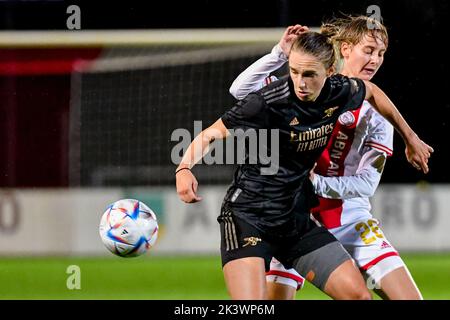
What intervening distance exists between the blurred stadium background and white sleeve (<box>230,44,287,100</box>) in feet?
10.5

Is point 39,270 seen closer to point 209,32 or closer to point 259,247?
point 209,32

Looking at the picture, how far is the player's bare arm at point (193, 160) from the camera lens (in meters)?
4.38

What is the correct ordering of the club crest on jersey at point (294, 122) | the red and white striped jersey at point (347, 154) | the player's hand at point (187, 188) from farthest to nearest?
the red and white striped jersey at point (347, 154), the club crest on jersey at point (294, 122), the player's hand at point (187, 188)

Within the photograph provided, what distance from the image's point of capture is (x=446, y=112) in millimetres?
13305

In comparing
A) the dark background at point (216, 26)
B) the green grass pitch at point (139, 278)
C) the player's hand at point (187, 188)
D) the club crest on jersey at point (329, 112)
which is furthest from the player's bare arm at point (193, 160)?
the dark background at point (216, 26)

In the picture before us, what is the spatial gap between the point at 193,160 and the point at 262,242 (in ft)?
1.86

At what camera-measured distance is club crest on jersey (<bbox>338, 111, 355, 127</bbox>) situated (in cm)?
529

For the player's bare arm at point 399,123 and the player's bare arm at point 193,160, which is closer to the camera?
the player's bare arm at point 193,160

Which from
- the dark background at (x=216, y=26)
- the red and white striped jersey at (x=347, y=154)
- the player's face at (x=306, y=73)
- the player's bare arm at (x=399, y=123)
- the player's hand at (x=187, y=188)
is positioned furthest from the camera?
the dark background at (x=216, y=26)

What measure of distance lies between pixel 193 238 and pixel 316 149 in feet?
20.1

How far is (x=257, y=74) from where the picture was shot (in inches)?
208

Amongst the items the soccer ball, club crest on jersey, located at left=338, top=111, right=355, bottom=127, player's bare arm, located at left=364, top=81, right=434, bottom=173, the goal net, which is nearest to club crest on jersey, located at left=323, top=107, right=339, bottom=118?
player's bare arm, located at left=364, top=81, right=434, bottom=173

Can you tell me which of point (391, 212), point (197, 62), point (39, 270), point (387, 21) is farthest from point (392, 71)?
point (39, 270)

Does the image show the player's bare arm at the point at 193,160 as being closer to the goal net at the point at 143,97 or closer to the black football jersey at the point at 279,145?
the black football jersey at the point at 279,145
